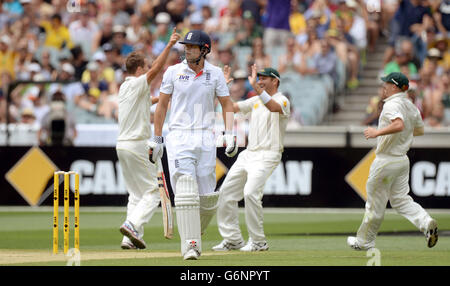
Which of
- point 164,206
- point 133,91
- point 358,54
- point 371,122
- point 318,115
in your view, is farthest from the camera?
point 358,54

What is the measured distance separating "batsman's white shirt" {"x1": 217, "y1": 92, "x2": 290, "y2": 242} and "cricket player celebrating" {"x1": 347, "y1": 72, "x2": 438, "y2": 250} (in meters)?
1.33

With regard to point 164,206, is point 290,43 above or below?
above

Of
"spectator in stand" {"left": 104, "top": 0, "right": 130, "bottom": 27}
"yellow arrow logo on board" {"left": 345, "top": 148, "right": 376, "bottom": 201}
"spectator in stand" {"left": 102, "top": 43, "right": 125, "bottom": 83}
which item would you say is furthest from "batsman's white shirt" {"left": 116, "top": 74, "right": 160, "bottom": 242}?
"spectator in stand" {"left": 104, "top": 0, "right": 130, "bottom": 27}

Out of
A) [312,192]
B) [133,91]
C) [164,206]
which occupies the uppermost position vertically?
[133,91]

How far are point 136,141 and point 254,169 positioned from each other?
1.55 meters

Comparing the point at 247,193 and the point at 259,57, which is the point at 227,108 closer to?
the point at 247,193

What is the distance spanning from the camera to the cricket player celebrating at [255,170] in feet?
42.3

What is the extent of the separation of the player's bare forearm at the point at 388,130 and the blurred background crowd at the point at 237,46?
27.5 ft

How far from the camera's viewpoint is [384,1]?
24984 mm

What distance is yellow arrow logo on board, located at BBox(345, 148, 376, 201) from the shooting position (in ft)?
63.5

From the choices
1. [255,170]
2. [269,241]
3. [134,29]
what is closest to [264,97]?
[255,170]

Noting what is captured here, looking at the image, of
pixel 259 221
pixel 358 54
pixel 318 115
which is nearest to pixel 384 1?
pixel 358 54
